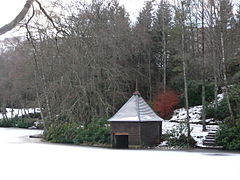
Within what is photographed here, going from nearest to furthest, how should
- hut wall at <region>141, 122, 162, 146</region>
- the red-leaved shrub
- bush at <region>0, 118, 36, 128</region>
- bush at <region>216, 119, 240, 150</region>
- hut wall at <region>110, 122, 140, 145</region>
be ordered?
bush at <region>216, 119, 240, 150</region>
hut wall at <region>110, 122, 140, 145</region>
hut wall at <region>141, 122, 162, 146</region>
the red-leaved shrub
bush at <region>0, 118, 36, 128</region>

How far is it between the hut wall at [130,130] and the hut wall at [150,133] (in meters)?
0.29

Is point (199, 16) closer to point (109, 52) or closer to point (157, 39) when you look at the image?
point (109, 52)

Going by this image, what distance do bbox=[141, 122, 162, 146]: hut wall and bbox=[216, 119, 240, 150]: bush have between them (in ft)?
10.9

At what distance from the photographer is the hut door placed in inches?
771

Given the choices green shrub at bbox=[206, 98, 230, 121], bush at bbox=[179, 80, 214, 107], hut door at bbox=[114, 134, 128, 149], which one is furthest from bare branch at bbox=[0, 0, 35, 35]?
bush at bbox=[179, 80, 214, 107]

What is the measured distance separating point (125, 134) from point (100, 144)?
7.03ft

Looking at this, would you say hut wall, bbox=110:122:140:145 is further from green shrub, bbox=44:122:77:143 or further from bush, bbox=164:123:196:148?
green shrub, bbox=44:122:77:143

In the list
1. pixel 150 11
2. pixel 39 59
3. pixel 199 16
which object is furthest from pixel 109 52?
pixel 150 11

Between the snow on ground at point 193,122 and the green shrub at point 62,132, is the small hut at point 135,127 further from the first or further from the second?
the green shrub at point 62,132

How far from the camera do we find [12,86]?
3947 centimetres

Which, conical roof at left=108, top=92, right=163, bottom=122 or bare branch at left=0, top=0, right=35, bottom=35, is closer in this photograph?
bare branch at left=0, top=0, right=35, bottom=35

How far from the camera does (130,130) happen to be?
1925cm

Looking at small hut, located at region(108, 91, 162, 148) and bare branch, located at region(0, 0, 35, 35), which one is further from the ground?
bare branch, located at region(0, 0, 35, 35)

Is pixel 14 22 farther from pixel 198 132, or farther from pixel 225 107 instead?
pixel 225 107
